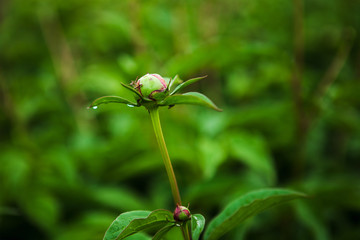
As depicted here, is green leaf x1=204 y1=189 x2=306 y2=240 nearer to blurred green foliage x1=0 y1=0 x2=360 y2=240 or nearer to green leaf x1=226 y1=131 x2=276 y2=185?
blurred green foliage x1=0 y1=0 x2=360 y2=240

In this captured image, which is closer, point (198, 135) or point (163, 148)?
point (163, 148)

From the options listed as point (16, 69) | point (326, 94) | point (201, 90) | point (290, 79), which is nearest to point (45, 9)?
point (16, 69)

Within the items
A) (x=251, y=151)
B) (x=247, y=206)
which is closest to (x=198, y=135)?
(x=251, y=151)

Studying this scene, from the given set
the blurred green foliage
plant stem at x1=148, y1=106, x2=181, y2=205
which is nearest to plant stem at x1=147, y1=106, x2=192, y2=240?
plant stem at x1=148, y1=106, x2=181, y2=205

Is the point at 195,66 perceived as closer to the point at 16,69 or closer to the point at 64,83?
the point at 64,83

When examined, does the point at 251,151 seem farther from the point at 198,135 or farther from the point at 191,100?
the point at 191,100

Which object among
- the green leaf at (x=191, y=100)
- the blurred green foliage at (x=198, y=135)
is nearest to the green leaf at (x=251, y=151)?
the blurred green foliage at (x=198, y=135)
